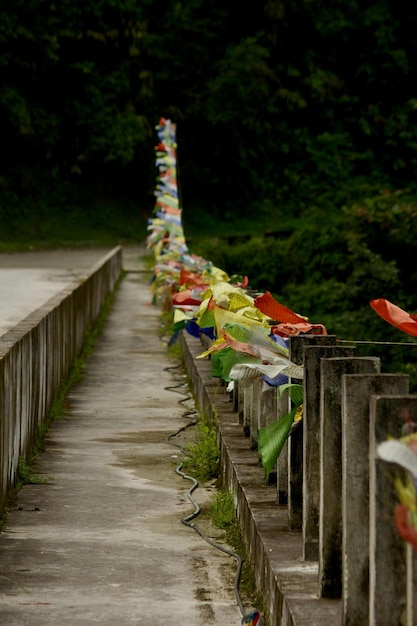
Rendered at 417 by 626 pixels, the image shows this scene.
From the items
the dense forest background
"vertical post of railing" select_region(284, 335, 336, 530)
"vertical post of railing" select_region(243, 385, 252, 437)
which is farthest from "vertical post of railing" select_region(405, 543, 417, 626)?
the dense forest background

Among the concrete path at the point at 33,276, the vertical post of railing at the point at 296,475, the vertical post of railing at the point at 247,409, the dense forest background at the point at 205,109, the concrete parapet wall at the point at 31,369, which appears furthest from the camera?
the dense forest background at the point at 205,109

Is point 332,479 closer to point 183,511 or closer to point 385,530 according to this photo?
point 385,530

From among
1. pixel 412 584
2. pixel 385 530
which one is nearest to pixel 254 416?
pixel 385 530

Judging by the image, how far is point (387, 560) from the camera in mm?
3182

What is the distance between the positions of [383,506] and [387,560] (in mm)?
136

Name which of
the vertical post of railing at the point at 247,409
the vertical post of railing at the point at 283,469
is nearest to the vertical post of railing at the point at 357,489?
the vertical post of railing at the point at 283,469

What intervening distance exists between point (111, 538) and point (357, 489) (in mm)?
2325

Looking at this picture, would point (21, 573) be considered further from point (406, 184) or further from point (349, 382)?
point (406, 184)

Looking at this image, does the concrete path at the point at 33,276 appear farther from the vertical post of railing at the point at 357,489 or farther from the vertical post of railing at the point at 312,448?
the vertical post of railing at the point at 357,489

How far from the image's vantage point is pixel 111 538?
568cm

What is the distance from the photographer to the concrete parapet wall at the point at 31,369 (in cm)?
615

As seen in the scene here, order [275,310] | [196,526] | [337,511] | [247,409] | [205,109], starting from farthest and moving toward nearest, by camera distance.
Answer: [205,109] < [247,409] < [196,526] < [275,310] < [337,511]

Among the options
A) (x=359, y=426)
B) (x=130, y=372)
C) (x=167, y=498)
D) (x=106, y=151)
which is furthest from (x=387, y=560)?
(x=106, y=151)

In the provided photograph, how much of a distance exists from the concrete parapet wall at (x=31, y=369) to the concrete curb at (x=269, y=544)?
1082 mm
